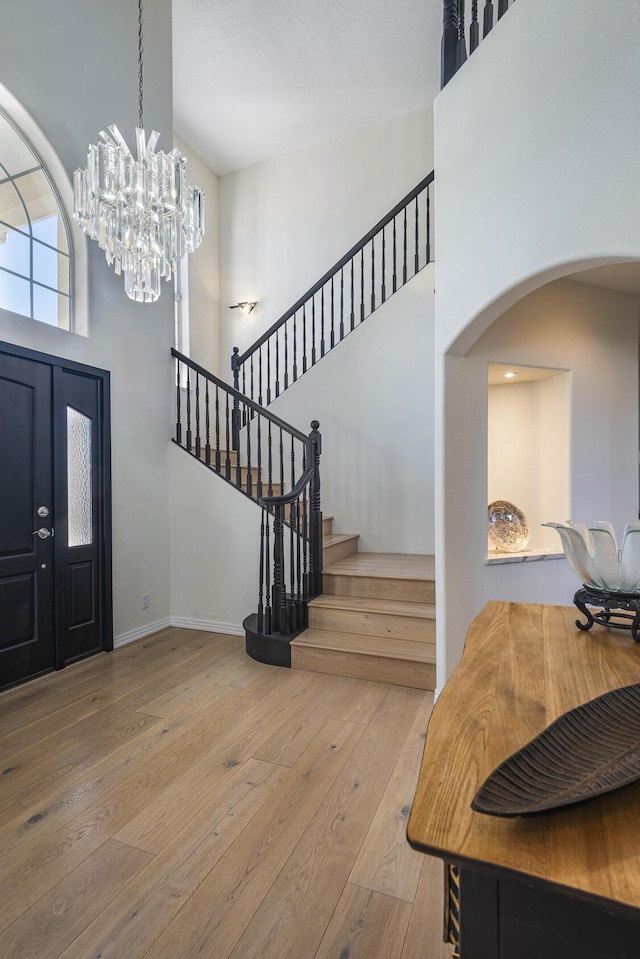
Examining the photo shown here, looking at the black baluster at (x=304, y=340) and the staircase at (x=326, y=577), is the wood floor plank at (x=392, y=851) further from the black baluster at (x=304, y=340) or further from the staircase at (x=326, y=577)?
the black baluster at (x=304, y=340)

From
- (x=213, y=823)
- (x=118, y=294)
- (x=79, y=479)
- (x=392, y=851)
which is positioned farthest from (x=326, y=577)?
(x=118, y=294)

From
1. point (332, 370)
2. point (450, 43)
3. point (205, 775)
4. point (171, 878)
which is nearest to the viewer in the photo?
point (171, 878)

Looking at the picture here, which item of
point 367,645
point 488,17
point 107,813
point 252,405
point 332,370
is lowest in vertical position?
point 107,813

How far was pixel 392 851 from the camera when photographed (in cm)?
173

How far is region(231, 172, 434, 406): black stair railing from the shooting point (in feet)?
16.7

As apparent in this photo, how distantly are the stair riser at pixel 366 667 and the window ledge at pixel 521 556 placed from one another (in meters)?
0.77

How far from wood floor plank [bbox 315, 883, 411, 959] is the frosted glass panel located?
2.93 meters

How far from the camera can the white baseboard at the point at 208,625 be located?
4174 mm

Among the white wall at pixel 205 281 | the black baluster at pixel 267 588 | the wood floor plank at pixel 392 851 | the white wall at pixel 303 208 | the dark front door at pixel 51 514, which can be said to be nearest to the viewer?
the wood floor plank at pixel 392 851

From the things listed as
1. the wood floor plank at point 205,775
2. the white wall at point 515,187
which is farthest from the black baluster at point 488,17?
the wood floor plank at point 205,775

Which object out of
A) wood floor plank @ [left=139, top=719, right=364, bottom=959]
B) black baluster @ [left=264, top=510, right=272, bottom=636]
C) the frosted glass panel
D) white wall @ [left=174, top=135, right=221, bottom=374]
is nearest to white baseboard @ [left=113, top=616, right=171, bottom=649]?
the frosted glass panel

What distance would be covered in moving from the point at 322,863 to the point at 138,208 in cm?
340

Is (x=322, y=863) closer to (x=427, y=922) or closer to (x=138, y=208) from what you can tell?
(x=427, y=922)

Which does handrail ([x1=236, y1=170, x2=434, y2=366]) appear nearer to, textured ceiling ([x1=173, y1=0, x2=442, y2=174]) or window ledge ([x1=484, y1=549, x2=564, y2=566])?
textured ceiling ([x1=173, y1=0, x2=442, y2=174])
